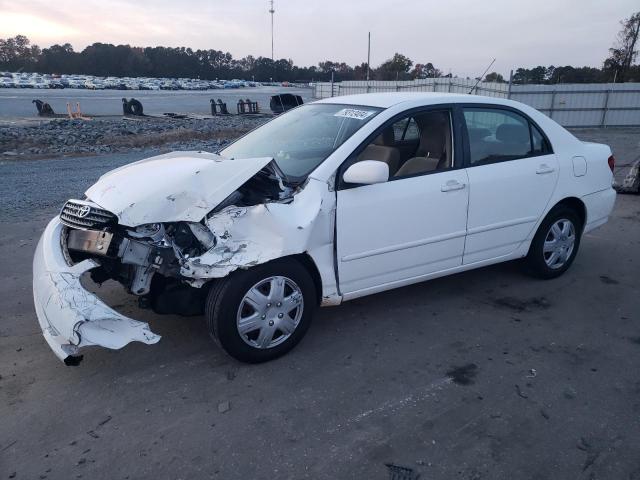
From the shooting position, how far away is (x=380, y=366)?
340 cm

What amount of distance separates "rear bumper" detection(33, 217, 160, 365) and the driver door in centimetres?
140

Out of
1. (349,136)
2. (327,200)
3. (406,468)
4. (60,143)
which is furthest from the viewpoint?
(60,143)

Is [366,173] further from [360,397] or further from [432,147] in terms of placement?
[360,397]

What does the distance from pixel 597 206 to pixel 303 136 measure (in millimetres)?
2945

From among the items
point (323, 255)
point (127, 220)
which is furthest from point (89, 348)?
point (323, 255)

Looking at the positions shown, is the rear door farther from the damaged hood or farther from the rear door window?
the damaged hood

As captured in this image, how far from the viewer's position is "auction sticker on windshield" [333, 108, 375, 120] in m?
3.86

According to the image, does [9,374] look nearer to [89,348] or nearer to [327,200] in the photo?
[89,348]

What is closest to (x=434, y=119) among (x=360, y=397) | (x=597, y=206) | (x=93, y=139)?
(x=597, y=206)

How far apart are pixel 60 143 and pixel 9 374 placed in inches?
541

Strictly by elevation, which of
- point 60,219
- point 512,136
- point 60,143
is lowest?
point 60,143

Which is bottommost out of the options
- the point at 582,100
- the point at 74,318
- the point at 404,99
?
the point at 74,318

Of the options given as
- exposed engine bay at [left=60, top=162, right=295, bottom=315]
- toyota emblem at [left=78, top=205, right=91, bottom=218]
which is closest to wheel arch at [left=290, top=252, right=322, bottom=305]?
exposed engine bay at [left=60, top=162, right=295, bottom=315]

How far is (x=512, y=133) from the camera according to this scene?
4.42 metres
